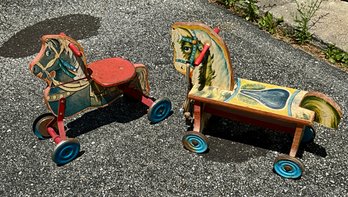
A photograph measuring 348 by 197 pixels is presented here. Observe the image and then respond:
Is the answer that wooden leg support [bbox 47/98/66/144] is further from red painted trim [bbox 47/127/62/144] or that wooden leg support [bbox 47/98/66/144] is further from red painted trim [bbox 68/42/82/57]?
red painted trim [bbox 68/42/82/57]

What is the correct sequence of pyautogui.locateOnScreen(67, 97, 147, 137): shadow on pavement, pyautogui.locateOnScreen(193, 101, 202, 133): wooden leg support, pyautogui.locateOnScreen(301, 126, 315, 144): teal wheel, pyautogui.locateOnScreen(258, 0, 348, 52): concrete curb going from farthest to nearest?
pyautogui.locateOnScreen(258, 0, 348, 52): concrete curb < pyautogui.locateOnScreen(67, 97, 147, 137): shadow on pavement < pyautogui.locateOnScreen(301, 126, 315, 144): teal wheel < pyautogui.locateOnScreen(193, 101, 202, 133): wooden leg support

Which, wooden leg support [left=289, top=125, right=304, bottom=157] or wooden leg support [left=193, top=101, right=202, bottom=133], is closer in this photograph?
wooden leg support [left=289, top=125, right=304, bottom=157]

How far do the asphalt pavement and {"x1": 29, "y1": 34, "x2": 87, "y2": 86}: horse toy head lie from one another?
0.73 meters

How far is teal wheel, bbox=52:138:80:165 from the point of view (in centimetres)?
404

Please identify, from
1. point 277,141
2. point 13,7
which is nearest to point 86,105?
point 277,141

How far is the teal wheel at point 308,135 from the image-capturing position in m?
4.22

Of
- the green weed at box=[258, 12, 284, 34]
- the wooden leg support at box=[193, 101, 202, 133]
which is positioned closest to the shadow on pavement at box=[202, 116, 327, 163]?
the wooden leg support at box=[193, 101, 202, 133]

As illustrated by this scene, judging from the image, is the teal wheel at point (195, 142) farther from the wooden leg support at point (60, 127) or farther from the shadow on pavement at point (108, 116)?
the wooden leg support at point (60, 127)

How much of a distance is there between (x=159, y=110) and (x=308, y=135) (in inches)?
58.0

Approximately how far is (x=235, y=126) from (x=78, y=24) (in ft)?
9.91

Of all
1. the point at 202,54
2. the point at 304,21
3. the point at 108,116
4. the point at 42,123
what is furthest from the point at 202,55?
the point at 304,21

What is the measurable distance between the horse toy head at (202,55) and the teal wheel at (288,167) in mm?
775

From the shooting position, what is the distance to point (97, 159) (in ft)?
13.9

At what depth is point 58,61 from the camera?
157 inches
